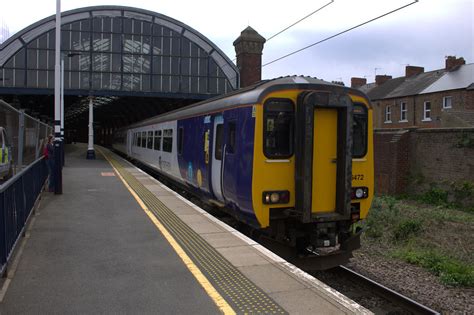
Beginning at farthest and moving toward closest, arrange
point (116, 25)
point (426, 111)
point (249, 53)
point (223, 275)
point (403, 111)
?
point (403, 111) < point (426, 111) < point (116, 25) < point (249, 53) < point (223, 275)

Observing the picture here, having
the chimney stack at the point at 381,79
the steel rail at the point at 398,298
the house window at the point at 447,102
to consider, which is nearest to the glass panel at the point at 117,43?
the house window at the point at 447,102

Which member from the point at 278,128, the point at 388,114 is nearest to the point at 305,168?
the point at 278,128

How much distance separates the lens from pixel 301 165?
22.2 feet

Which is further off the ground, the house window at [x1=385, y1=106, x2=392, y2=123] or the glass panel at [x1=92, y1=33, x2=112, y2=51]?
the glass panel at [x1=92, y1=33, x2=112, y2=51]

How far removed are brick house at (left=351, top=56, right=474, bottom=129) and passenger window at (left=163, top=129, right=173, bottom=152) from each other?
51.9 feet

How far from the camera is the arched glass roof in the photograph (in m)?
29.0

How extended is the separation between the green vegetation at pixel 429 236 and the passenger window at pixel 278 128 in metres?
3.51

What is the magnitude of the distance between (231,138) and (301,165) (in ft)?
5.13

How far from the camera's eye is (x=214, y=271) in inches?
206

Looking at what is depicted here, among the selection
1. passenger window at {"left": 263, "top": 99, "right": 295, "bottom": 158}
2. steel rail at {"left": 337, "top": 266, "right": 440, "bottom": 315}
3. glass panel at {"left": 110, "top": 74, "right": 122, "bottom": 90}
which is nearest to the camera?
steel rail at {"left": 337, "top": 266, "right": 440, "bottom": 315}

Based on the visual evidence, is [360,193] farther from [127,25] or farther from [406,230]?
[127,25]

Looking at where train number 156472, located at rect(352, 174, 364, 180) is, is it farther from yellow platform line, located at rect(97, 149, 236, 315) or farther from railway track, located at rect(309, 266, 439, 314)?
yellow platform line, located at rect(97, 149, 236, 315)


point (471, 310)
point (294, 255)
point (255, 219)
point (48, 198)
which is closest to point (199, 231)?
point (255, 219)

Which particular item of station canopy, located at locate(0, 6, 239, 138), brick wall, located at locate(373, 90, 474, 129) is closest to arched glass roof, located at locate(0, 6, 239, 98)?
station canopy, located at locate(0, 6, 239, 138)
